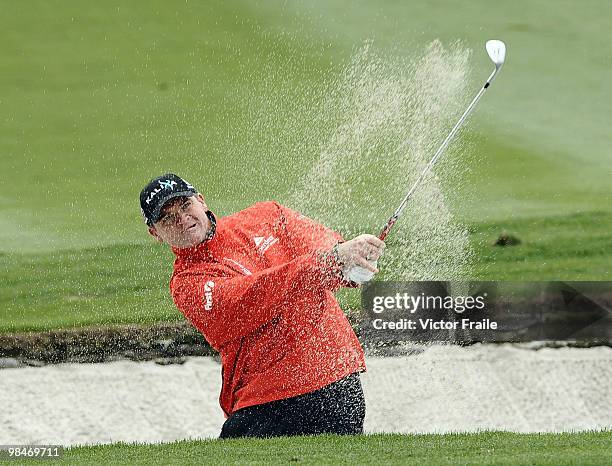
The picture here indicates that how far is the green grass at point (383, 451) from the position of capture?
355 centimetres

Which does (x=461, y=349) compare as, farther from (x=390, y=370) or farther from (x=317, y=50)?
(x=317, y=50)

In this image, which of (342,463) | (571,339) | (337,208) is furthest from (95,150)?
(342,463)

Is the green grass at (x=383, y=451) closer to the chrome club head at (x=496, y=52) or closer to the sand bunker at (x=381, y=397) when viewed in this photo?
the chrome club head at (x=496, y=52)

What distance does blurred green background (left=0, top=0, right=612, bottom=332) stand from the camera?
8688mm

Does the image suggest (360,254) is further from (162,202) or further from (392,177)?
(392,177)

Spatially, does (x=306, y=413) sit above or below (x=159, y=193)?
below

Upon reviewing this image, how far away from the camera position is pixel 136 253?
28.7ft

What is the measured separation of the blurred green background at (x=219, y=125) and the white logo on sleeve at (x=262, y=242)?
3.13 m

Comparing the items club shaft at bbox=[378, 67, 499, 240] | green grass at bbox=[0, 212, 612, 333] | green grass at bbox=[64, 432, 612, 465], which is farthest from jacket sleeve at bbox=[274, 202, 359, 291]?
green grass at bbox=[0, 212, 612, 333]

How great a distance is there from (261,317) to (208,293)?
0.21m

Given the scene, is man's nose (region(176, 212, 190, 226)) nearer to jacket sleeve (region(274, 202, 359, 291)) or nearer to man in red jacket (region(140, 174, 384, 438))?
man in red jacket (region(140, 174, 384, 438))

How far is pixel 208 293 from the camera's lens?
3908mm

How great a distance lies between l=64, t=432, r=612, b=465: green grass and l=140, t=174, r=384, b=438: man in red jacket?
0.15m

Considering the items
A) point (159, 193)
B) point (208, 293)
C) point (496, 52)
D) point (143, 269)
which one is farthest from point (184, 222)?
point (143, 269)
